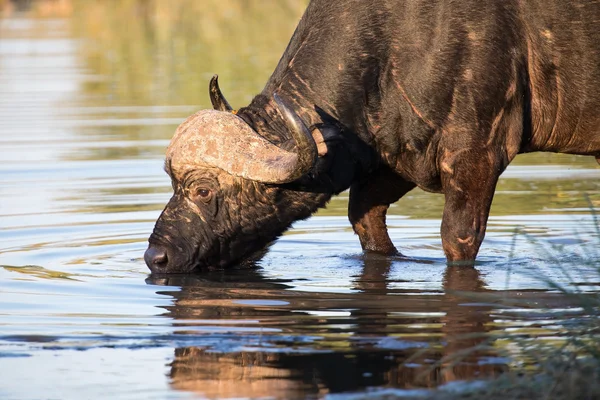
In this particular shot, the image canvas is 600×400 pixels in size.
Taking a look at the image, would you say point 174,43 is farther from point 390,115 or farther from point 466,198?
point 466,198

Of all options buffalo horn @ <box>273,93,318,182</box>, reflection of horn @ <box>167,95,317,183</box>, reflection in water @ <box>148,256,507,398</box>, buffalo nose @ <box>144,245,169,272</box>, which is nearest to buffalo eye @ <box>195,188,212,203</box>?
reflection of horn @ <box>167,95,317,183</box>

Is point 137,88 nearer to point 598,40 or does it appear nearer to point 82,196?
point 82,196

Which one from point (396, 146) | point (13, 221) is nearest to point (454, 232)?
point (396, 146)

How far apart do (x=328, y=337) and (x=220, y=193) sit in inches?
85.4

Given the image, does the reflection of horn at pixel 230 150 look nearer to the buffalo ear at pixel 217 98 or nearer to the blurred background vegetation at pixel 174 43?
the buffalo ear at pixel 217 98

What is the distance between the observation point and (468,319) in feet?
23.4

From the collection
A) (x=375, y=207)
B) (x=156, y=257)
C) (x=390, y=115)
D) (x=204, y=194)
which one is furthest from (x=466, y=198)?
(x=156, y=257)

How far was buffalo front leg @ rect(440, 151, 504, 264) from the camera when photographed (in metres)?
8.64

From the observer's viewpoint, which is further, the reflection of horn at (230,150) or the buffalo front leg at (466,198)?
the buffalo front leg at (466,198)

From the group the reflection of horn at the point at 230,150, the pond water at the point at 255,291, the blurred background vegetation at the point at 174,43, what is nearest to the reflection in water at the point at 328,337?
the pond water at the point at 255,291

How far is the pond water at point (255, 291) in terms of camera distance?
6.13m

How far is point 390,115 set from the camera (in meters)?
8.76

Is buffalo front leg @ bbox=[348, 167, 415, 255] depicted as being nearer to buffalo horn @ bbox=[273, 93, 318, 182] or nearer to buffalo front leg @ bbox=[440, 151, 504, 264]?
buffalo front leg @ bbox=[440, 151, 504, 264]

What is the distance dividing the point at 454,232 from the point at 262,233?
1.38 meters
